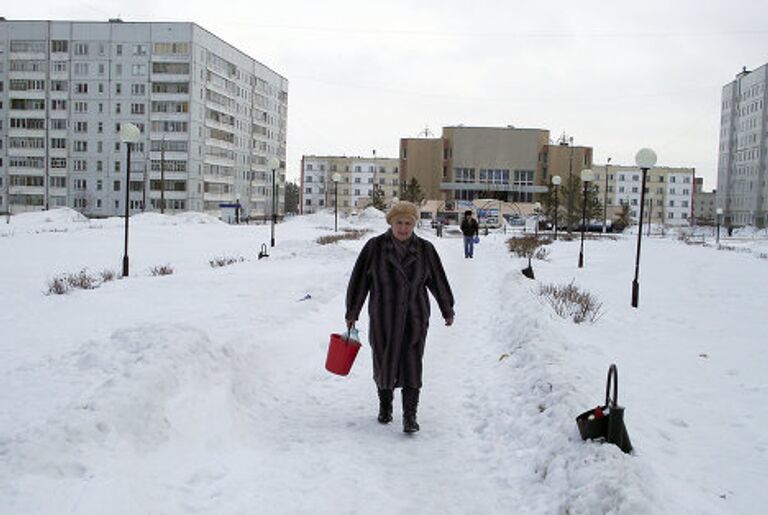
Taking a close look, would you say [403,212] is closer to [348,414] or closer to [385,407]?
[385,407]

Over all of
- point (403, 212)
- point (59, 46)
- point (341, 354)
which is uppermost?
point (59, 46)

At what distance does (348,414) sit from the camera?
587cm

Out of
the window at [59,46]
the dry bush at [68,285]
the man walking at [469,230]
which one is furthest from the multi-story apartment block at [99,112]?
the dry bush at [68,285]

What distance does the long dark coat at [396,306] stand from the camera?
17.6 ft

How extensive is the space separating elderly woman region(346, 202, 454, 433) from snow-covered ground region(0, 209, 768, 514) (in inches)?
17.6

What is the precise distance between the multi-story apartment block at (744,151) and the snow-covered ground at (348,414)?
89.7 meters

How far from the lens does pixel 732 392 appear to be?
623 centimetres

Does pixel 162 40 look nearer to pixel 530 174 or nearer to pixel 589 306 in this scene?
pixel 530 174

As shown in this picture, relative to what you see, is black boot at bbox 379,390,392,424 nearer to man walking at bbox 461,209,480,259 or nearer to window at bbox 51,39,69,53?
man walking at bbox 461,209,480,259

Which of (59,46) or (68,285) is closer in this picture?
(68,285)

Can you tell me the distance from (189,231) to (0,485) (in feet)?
109

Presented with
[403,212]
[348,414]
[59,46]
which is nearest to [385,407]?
[348,414]

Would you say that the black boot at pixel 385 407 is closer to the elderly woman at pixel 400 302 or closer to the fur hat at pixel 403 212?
the elderly woman at pixel 400 302

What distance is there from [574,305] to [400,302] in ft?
19.5
